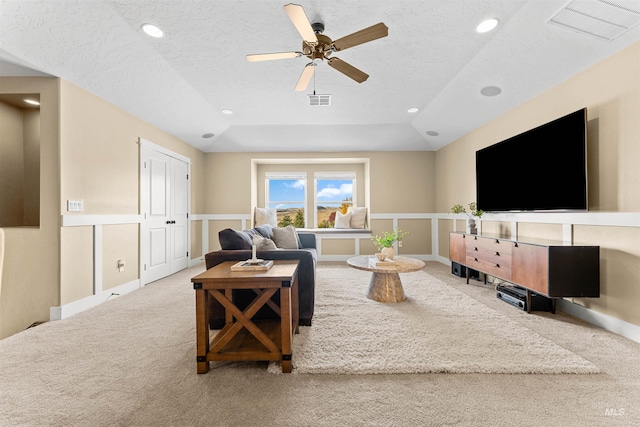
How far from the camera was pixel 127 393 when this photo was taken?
160cm

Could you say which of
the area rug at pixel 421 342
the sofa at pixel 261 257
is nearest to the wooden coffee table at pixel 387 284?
the area rug at pixel 421 342

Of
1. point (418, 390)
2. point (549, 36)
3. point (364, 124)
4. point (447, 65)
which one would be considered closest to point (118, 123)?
point (364, 124)

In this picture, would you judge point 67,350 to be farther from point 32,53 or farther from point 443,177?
point 443,177

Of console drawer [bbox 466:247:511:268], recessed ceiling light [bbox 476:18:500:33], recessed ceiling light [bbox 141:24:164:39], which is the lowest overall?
console drawer [bbox 466:247:511:268]

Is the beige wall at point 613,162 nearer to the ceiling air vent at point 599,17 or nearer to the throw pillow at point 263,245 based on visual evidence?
the ceiling air vent at point 599,17

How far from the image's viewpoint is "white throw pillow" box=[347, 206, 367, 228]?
248 inches

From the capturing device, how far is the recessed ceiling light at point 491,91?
3.37 m

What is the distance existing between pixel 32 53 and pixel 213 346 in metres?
3.07

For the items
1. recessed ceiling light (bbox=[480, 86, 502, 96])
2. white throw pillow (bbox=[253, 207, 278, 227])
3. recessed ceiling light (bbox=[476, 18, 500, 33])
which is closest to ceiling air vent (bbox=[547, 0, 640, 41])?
recessed ceiling light (bbox=[476, 18, 500, 33])

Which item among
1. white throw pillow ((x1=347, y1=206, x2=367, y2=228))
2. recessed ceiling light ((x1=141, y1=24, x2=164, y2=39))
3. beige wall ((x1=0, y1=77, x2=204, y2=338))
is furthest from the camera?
white throw pillow ((x1=347, y1=206, x2=367, y2=228))

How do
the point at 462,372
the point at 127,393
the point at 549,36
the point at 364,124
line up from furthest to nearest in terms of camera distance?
1. the point at 364,124
2. the point at 549,36
3. the point at 462,372
4. the point at 127,393

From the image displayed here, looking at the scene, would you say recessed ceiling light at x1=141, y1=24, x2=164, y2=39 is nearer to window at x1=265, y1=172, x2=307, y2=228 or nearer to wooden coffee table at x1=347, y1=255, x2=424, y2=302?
wooden coffee table at x1=347, y1=255, x2=424, y2=302

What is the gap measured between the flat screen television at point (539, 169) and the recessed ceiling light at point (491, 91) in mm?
601

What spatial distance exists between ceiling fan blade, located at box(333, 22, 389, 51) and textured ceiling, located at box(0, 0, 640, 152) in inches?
15.9
